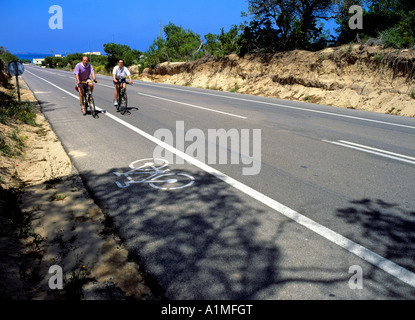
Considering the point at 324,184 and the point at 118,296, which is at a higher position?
the point at 324,184

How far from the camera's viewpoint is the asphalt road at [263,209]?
253 cm

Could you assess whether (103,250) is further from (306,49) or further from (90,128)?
(306,49)

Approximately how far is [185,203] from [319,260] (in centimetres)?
175

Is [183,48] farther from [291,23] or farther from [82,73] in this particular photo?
[82,73]

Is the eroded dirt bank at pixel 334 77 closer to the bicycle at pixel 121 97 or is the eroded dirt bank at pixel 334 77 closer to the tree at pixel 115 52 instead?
the bicycle at pixel 121 97

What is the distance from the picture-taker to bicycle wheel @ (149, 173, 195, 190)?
14.4 feet

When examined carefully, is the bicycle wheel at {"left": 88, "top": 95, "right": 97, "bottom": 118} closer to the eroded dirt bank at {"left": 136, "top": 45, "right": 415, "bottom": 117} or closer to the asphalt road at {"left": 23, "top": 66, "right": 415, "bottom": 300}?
the asphalt road at {"left": 23, "top": 66, "right": 415, "bottom": 300}

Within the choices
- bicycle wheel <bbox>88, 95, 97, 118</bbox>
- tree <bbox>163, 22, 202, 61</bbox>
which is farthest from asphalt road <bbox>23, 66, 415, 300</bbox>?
tree <bbox>163, 22, 202, 61</bbox>

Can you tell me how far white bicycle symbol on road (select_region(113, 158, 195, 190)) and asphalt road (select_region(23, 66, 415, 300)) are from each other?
3 cm

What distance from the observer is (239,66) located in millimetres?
25156

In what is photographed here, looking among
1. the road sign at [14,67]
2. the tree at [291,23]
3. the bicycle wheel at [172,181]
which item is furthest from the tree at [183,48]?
the bicycle wheel at [172,181]

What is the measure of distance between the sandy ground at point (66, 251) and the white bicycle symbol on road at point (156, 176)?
702 mm

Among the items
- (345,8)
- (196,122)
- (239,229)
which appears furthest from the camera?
(345,8)

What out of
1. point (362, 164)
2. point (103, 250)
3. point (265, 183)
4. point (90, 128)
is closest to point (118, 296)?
point (103, 250)
